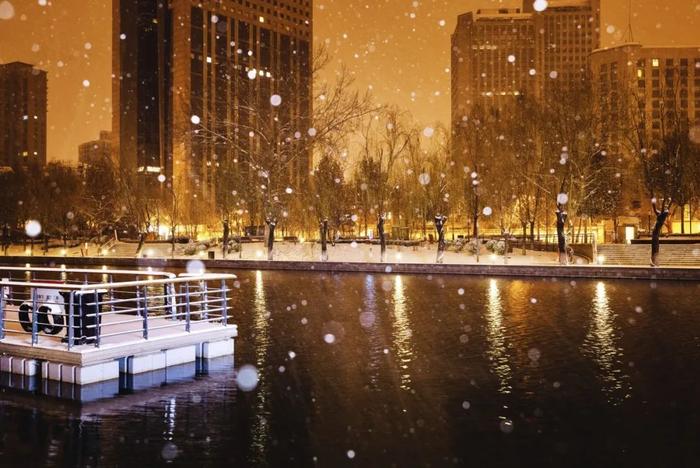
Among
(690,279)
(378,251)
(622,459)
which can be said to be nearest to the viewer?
(622,459)

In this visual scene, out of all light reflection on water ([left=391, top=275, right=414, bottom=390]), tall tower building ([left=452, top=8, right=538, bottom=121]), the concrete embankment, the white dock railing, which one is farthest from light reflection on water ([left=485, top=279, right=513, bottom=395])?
tall tower building ([left=452, top=8, right=538, bottom=121])

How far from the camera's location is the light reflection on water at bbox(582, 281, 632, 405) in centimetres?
1171

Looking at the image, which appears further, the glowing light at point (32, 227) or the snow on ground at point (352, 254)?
the glowing light at point (32, 227)

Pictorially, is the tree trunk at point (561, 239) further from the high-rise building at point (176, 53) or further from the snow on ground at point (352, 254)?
the high-rise building at point (176, 53)

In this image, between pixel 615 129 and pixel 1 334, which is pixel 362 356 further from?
pixel 615 129

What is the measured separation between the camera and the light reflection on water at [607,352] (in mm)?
11711

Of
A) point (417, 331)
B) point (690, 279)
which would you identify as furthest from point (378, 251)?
point (417, 331)

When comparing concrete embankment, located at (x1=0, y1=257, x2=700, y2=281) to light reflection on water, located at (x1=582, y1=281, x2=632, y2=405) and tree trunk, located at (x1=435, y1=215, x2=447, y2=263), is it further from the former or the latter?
Answer: light reflection on water, located at (x1=582, y1=281, x2=632, y2=405)

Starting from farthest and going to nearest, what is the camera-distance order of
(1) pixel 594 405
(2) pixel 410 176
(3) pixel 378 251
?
(2) pixel 410 176 < (3) pixel 378 251 < (1) pixel 594 405

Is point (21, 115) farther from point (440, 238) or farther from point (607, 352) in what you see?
point (607, 352)

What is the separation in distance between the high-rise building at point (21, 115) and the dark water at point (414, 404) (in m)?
184

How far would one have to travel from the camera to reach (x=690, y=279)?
32000 millimetres

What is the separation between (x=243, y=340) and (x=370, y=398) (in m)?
6.26

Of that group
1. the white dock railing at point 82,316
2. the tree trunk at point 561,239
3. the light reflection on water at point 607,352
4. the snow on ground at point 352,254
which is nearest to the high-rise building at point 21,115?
the snow on ground at point 352,254
